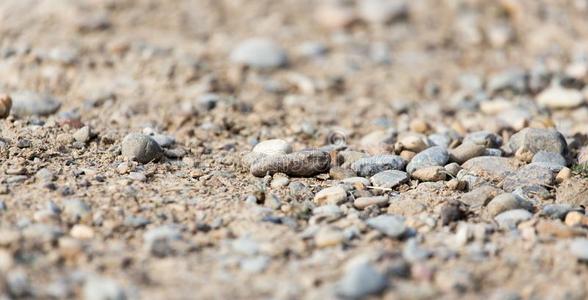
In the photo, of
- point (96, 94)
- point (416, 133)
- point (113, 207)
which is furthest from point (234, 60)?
point (113, 207)

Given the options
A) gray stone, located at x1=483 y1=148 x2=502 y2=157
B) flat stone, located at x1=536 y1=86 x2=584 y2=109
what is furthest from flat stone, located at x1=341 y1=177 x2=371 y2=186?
flat stone, located at x1=536 y1=86 x2=584 y2=109

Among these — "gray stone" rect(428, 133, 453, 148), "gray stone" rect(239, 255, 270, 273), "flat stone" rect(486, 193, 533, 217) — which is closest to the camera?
"gray stone" rect(239, 255, 270, 273)

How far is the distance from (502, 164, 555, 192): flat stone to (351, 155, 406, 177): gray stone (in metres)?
0.55

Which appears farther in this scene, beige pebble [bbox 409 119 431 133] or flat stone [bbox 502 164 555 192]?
beige pebble [bbox 409 119 431 133]

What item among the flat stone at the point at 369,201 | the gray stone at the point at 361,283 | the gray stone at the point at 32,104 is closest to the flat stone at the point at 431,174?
the flat stone at the point at 369,201

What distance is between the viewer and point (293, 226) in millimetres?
3328

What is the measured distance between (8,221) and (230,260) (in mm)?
942

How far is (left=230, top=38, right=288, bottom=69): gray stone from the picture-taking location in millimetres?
5746

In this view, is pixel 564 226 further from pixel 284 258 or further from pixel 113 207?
pixel 113 207

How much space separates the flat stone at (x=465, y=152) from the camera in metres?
4.22

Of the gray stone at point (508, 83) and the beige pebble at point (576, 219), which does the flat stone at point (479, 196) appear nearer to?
the beige pebble at point (576, 219)

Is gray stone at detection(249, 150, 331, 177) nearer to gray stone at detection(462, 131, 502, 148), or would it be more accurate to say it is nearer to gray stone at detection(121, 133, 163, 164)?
gray stone at detection(121, 133, 163, 164)

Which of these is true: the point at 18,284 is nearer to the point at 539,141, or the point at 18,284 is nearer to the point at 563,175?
the point at 563,175

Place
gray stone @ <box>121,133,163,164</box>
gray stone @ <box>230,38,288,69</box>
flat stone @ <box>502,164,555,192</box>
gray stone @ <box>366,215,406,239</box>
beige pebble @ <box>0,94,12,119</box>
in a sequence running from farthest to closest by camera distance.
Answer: gray stone @ <box>230,38,288,69</box>
beige pebble @ <box>0,94,12,119</box>
gray stone @ <box>121,133,163,164</box>
flat stone @ <box>502,164,555,192</box>
gray stone @ <box>366,215,406,239</box>
